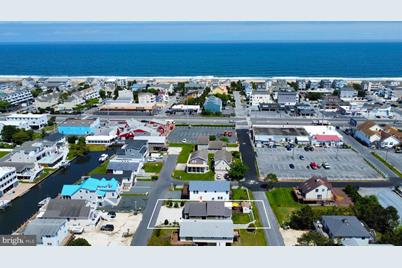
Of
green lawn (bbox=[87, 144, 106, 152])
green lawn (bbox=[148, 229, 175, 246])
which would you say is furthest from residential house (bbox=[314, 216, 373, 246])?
green lawn (bbox=[87, 144, 106, 152])

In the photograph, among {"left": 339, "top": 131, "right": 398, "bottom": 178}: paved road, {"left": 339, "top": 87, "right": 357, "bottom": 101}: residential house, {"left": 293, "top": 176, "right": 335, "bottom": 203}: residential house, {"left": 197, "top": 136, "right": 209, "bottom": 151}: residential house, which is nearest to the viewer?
{"left": 293, "top": 176, "right": 335, "bottom": 203}: residential house

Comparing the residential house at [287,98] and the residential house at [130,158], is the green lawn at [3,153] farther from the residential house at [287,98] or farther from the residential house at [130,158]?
the residential house at [287,98]

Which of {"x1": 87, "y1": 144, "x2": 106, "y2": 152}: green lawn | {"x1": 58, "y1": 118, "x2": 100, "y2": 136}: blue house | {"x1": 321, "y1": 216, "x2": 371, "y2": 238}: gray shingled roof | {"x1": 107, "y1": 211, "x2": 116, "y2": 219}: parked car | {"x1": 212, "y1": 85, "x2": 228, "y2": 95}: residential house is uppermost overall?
{"x1": 212, "y1": 85, "x2": 228, "y2": 95}: residential house

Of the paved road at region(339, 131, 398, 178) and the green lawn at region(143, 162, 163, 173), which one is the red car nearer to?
the paved road at region(339, 131, 398, 178)

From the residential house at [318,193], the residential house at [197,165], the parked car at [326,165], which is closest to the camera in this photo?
the residential house at [318,193]

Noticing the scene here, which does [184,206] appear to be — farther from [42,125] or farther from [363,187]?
[42,125]

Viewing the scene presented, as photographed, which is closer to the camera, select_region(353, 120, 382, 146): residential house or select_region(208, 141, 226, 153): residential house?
select_region(208, 141, 226, 153): residential house

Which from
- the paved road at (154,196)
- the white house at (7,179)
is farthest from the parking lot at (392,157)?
the white house at (7,179)
